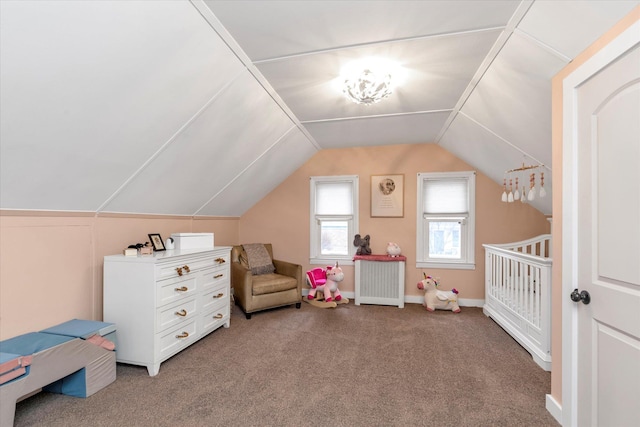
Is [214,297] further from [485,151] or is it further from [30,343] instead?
[485,151]

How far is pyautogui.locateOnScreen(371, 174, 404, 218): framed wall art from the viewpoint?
4.23 m

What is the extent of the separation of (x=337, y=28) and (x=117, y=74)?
4.24 ft

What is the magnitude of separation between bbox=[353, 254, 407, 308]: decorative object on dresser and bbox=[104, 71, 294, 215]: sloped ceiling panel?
212 centimetres

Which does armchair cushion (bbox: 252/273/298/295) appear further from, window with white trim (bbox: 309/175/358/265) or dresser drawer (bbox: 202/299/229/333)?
window with white trim (bbox: 309/175/358/265)

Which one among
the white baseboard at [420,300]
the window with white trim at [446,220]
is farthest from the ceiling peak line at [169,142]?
the window with white trim at [446,220]

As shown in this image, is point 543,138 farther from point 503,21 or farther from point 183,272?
point 183,272

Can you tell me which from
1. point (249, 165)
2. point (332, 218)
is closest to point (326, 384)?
point (249, 165)

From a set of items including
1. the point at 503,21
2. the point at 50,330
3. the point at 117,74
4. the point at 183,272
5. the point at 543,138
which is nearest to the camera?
the point at 117,74

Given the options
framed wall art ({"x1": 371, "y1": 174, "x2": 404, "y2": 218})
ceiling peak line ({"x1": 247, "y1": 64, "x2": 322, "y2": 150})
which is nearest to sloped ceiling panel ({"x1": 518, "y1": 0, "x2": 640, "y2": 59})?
ceiling peak line ({"x1": 247, "y1": 64, "x2": 322, "y2": 150})

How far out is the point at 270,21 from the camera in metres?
1.68

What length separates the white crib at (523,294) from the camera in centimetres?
236

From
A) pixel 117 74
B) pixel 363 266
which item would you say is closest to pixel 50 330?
pixel 117 74

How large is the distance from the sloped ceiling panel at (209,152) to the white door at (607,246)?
2189 mm

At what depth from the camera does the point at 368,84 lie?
225 cm
